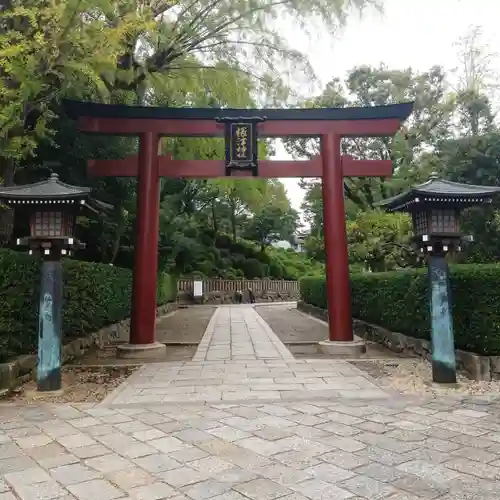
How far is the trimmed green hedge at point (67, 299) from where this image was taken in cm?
636

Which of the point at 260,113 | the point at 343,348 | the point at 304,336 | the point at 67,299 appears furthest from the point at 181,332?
the point at 260,113

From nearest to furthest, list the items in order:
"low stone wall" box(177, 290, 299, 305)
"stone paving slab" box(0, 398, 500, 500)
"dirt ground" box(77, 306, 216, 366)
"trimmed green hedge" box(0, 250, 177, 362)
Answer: "stone paving slab" box(0, 398, 500, 500) < "trimmed green hedge" box(0, 250, 177, 362) < "dirt ground" box(77, 306, 216, 366) < "low stone wall" box(177, 290, 299, 305)

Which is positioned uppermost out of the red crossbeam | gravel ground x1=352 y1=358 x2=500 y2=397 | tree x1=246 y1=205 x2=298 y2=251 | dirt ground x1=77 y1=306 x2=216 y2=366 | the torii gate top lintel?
tree x1=246 y1=205 x2=298 y2=251

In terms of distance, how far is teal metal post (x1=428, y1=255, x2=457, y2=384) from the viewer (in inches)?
Result: 247

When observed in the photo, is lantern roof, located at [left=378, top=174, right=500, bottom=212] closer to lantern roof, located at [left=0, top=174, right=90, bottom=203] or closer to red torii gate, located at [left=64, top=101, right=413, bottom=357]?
red torii gate, located at [left=64, top=101, right=413, bottom=357]

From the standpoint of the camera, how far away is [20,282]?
6617 mm

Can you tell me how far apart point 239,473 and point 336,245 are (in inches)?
260

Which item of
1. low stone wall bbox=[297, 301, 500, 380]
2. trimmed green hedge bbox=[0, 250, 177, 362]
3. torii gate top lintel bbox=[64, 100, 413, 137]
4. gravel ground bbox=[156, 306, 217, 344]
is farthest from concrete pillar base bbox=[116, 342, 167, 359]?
low stone wall bbox=[297, 301, 500, 380]

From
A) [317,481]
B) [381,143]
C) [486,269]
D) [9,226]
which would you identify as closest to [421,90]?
[381,143]

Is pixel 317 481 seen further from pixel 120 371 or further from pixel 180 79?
pixel 180 79

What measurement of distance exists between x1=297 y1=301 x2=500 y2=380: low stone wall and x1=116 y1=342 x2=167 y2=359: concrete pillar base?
15.8 ft

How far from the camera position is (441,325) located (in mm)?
6387

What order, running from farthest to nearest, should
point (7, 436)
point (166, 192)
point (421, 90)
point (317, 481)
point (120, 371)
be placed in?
point (166, 192) < point (421, 90) < point (120, 371) < point (7, 436) < point (317, 481)

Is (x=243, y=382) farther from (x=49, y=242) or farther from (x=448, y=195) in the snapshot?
(x=448, y=195)
